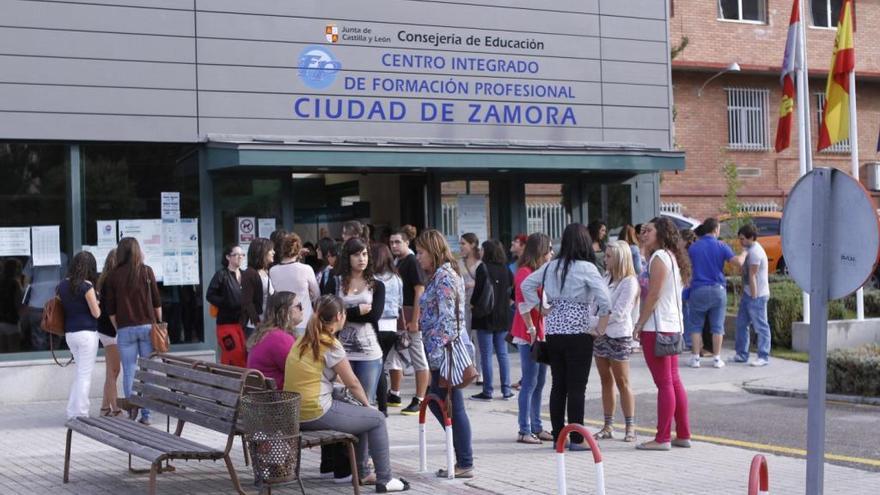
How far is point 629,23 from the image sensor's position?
17.0 metres

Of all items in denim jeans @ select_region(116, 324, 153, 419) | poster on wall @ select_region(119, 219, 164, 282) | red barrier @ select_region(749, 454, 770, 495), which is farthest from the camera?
poster on wall @ select_region(119, 219, 164, 282)

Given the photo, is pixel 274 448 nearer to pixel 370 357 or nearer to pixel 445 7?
pixel 370 357

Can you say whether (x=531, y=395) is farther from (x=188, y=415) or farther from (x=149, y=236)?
(x=149, y=236)

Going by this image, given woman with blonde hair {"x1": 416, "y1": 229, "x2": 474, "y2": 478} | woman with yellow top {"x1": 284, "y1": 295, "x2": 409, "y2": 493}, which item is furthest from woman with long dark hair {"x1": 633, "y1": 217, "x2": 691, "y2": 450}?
woman with yellow top {"x1": 284, "y1": 295, "x2": 409, "y2": 493}

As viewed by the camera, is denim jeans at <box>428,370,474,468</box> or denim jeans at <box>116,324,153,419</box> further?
denim jeans at <box>116,324,153,419</box>

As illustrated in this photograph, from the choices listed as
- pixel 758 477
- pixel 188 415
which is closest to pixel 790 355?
pixel 188 415

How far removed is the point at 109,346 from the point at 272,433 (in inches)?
190

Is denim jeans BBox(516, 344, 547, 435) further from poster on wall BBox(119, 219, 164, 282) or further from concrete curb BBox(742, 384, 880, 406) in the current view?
poster on wall BBox(119, 219, 164, 282)

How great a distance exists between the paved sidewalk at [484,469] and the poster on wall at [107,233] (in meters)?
2.86

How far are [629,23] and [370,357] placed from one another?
9.36 meters

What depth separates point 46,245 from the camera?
13203mm

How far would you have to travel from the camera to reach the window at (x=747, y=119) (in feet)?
105

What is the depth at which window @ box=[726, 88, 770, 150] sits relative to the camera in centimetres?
3203

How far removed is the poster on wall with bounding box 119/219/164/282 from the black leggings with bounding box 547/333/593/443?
6139 mm
